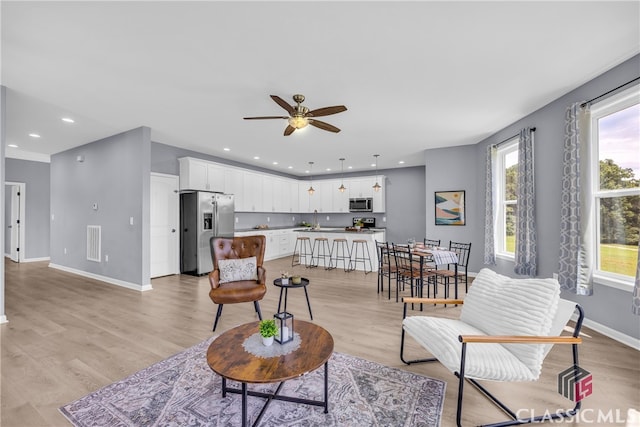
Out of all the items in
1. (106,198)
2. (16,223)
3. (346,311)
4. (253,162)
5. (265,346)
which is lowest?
(346,311)

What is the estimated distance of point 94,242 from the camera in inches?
220

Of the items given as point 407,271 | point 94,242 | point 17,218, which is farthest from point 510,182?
point 17,218

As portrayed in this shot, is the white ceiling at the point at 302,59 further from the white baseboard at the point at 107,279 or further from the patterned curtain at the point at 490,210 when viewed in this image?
the white baseboard at the point at 107,279

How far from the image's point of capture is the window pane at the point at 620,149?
2.80 meters

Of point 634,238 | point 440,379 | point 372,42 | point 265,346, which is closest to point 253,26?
point 372,42

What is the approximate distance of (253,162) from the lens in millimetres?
7805

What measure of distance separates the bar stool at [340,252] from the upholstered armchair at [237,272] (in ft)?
10.4

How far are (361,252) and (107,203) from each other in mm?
5411

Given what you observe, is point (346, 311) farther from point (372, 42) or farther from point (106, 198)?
point (106, 198)

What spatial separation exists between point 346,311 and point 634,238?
3181 millimetres

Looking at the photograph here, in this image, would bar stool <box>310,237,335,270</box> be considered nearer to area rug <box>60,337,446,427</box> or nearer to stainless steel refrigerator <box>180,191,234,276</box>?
stainless steel refrigerator <box>180,191,234,276</box>

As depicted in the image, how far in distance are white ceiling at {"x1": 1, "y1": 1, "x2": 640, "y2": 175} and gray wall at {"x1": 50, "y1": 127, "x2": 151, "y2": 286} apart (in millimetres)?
687

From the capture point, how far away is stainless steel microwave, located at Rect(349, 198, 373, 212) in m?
8.73

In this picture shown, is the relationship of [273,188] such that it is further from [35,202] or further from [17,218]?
[17,218]
